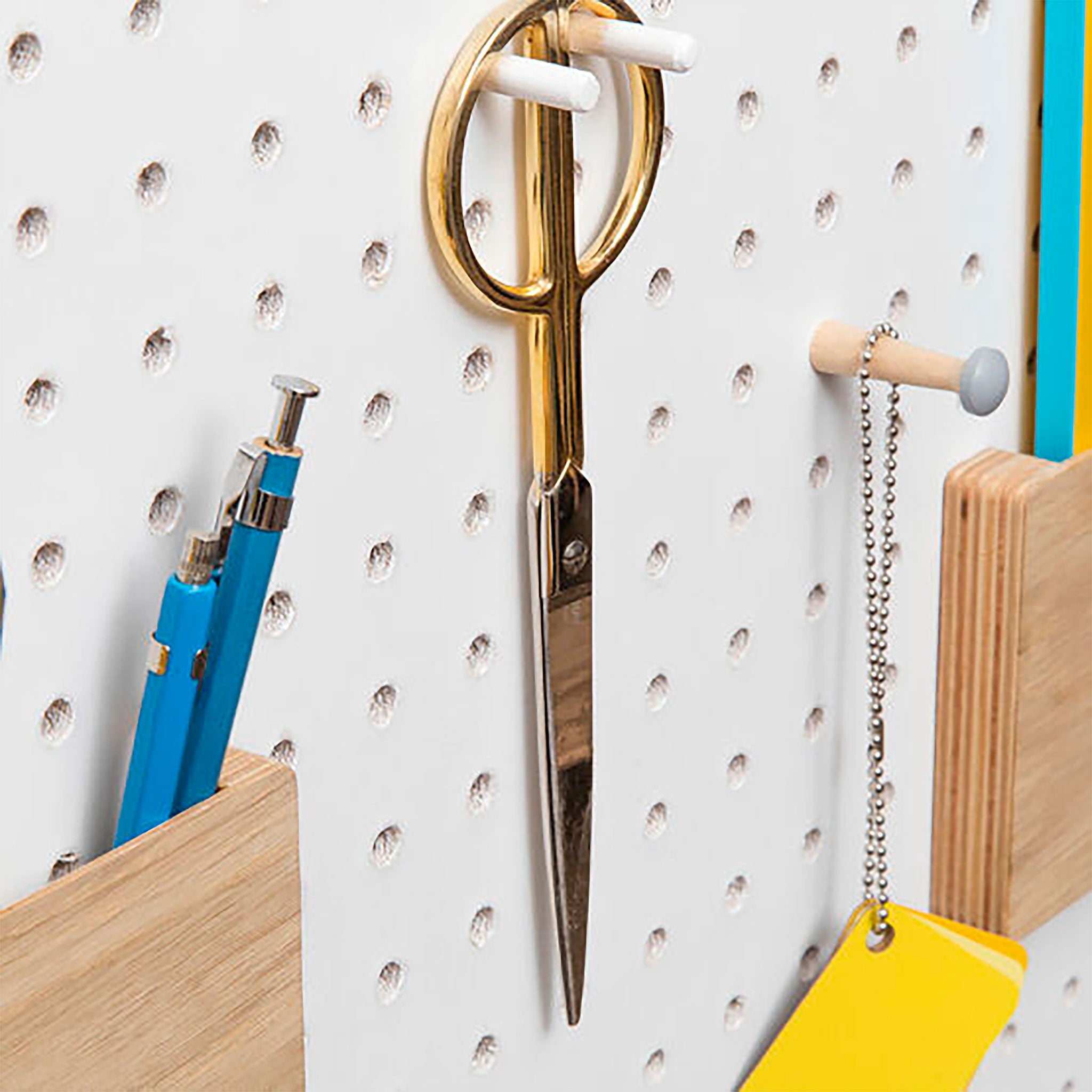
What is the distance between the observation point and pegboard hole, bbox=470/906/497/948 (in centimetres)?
58

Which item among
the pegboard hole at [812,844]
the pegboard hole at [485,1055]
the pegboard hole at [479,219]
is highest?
the pegboard hole at [479,219]

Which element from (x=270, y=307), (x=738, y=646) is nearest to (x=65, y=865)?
(x=270, y=307)

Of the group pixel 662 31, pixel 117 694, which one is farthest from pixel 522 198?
pixel 117 694

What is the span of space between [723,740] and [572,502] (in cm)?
13

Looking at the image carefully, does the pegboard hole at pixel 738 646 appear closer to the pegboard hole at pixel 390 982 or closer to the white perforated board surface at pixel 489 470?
the white perforated board surface at pixel 489 470

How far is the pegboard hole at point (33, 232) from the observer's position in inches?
16.9

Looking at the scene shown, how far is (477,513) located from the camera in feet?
1.80

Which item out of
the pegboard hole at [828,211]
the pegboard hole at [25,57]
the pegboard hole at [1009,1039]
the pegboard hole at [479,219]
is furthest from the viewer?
the pegboard hole at [1009,1039]

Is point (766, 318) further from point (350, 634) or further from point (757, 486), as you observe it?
point (350, 634)

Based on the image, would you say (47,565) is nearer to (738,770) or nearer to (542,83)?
(542,83)

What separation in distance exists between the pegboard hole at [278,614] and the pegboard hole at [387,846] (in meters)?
0.07

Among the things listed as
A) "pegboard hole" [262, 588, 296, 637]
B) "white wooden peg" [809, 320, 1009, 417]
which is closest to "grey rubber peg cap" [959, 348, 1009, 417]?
"white wooden peg" [809, 320, 1009, 417]

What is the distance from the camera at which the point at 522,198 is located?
20.7 inches

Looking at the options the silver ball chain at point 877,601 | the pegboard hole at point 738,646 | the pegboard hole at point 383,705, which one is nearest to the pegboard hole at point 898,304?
the silver ball chain at point 877,601
